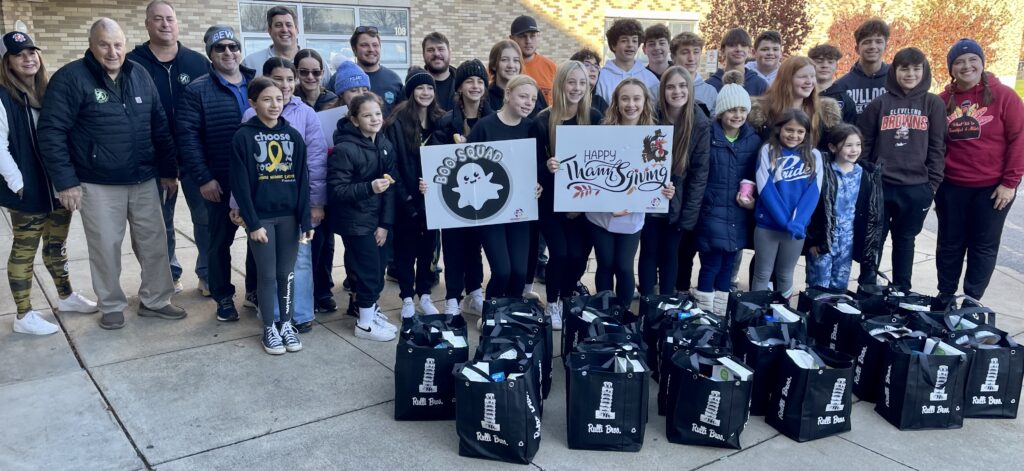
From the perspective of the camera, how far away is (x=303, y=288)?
4.90 metres

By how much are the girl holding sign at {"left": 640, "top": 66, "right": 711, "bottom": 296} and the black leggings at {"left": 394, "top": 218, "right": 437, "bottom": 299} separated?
1541 millimetres

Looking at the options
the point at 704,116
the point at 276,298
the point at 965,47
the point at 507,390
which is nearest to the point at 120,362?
the point at 276,298

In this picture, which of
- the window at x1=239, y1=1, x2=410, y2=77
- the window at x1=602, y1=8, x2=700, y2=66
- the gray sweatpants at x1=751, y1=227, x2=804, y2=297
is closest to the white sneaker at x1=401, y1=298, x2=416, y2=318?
the gray sweatpants at x1=751, y1=227, x2=804, y2=297

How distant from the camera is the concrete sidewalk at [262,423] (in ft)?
11.1

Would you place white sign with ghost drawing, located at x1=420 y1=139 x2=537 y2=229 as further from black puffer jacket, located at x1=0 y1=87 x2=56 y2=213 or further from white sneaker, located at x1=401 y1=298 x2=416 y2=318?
black puffer jacket, located at x1=0 y1=87 x2=56 y2=213

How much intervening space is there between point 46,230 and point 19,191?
0.50 meters

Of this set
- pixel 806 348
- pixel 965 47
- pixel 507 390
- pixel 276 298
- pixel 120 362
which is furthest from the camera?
pixel 965 47

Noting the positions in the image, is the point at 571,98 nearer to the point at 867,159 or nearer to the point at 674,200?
the point at 674,200

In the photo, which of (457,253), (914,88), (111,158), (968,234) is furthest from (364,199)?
(968,234)

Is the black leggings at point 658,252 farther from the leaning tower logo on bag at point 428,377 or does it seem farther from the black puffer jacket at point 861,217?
the leaning tower logo on bag at point 428,377

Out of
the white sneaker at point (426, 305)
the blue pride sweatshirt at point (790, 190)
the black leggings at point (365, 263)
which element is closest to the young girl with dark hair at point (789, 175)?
the blue pride sweatshirt at point (790, 190)

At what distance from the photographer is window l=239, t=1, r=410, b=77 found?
1380 cm

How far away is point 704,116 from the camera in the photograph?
4910mm

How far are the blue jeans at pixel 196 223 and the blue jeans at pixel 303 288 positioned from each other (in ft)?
2.92
